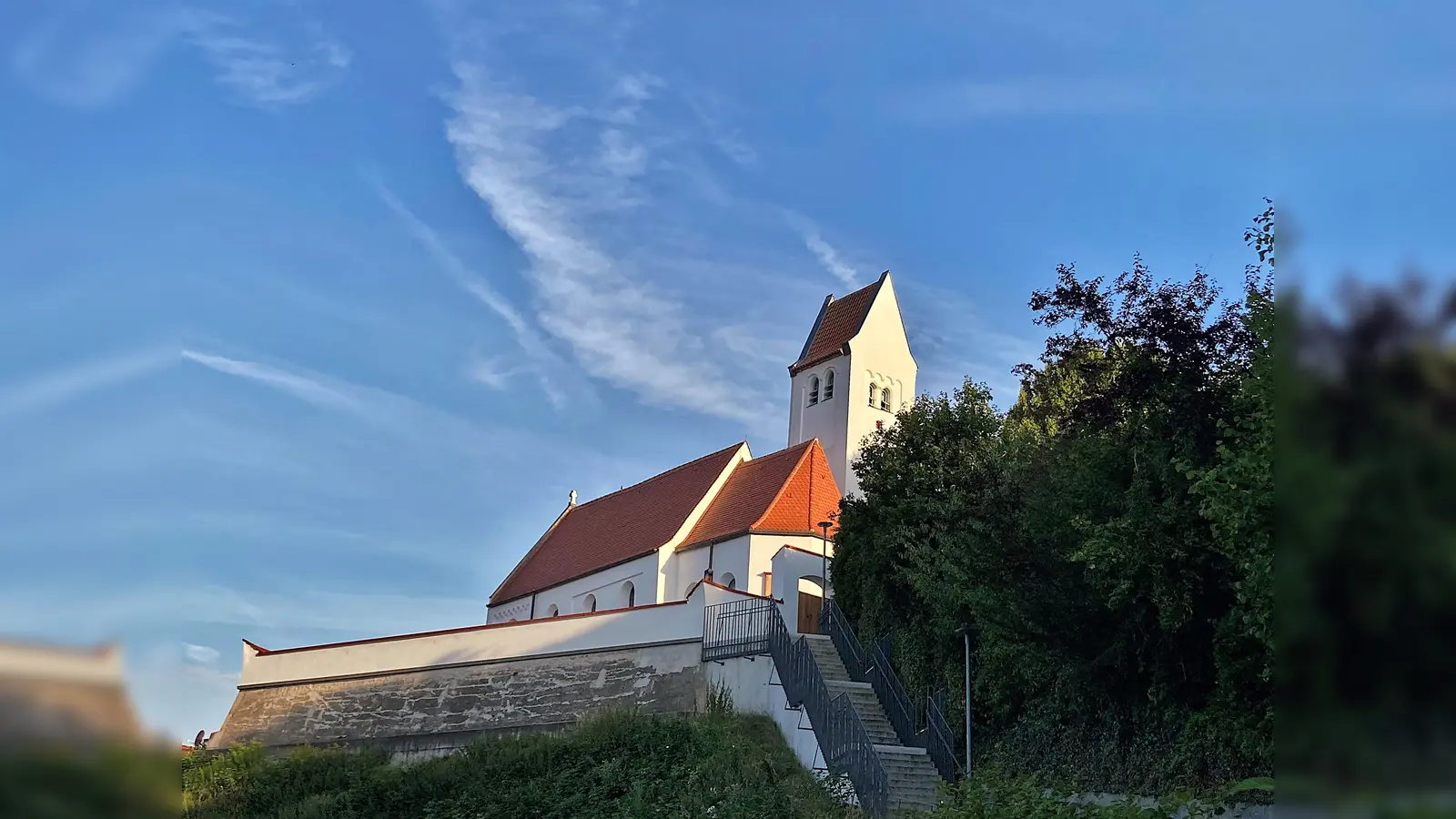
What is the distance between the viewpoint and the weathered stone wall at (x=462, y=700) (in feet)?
105

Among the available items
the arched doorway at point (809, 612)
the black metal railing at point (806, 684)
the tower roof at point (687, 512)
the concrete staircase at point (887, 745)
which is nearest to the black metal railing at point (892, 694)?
the concrete staircase at point (887, 745)

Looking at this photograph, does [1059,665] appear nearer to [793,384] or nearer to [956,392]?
[956,392]

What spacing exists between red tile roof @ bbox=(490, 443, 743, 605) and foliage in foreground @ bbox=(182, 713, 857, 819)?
22029mm

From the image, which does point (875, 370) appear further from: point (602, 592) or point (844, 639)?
point (844, 639)

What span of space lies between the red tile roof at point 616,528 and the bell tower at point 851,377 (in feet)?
25.3

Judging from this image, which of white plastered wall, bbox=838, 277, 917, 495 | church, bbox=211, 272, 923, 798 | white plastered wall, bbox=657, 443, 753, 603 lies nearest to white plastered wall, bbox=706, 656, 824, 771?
church, bbox=211, 272, 923, 798

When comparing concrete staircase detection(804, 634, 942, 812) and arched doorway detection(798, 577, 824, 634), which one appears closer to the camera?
concrete staircase detection(804, 634, 942, 812)

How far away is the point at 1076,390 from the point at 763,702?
14.5 metres

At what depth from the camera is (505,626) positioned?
34.9m

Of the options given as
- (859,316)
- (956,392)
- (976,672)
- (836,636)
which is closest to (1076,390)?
(956,392)

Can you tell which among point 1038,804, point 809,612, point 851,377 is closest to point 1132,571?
point 1038,804

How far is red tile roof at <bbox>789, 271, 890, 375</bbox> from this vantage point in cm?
6250

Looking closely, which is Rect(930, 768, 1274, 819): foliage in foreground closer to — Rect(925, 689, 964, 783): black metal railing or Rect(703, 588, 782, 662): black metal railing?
Rect(925, 689, 964, 783): black metal railing

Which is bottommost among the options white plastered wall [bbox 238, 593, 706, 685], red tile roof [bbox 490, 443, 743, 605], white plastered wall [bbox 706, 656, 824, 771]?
white plastered wall [bbox 706, 656, 824, 771]
